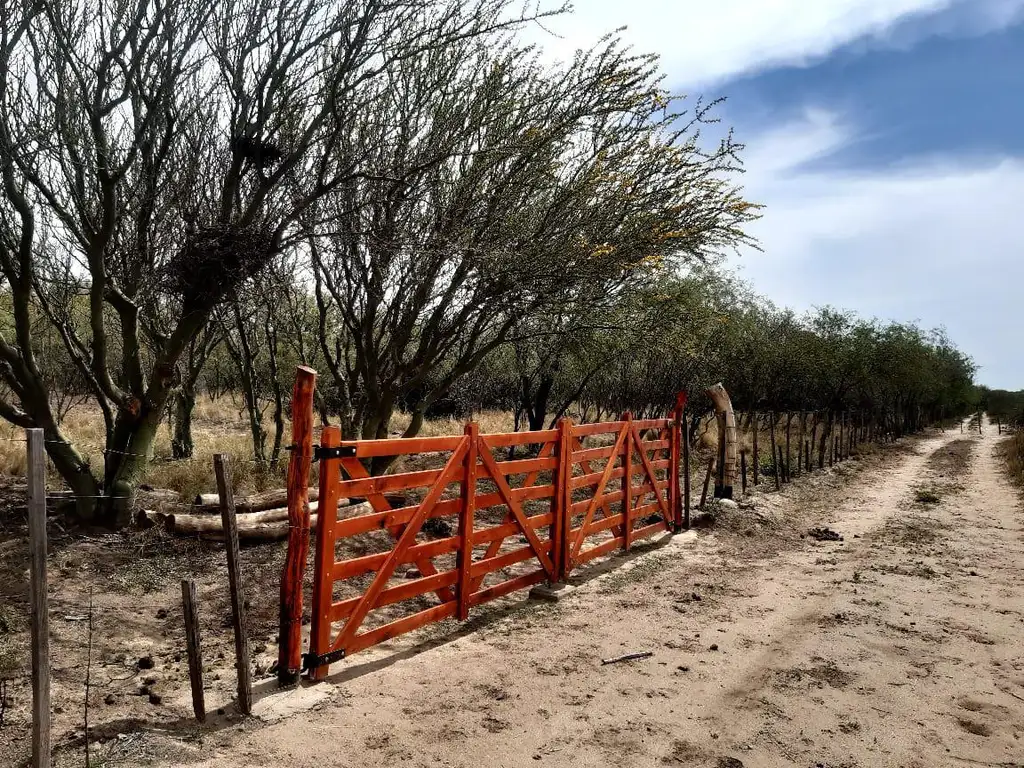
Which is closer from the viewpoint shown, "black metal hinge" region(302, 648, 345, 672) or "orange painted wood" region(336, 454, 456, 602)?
"black metal hinge" region(302, 648, 345, 672)

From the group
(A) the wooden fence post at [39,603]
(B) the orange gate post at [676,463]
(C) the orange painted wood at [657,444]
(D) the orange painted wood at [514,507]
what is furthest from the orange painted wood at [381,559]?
(B) the orange gate post at [676,463]

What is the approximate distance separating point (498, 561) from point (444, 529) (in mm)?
2826

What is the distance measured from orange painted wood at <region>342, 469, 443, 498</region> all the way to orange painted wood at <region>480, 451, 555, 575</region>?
62cm

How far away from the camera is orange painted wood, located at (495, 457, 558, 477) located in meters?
6.48

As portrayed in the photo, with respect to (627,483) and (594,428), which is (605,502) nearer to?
(627,483)

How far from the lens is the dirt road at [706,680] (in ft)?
12.8

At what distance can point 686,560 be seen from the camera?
8922 mm

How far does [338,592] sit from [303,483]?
8.27ft

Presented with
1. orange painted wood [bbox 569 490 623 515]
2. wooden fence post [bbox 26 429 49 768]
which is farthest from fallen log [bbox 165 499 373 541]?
wooden fence post [bbox 26 429 49 768]

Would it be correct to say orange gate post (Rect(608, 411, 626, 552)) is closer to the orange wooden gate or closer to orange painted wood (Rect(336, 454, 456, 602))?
the orange wooden gate

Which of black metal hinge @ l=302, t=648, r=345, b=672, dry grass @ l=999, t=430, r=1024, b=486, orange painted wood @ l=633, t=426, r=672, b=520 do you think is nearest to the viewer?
black metal hinge @ l=302, t=648, r=345, b=672

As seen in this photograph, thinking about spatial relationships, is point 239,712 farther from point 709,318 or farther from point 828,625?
point 709,318

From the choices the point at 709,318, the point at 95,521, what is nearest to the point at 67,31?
the point at 95,521

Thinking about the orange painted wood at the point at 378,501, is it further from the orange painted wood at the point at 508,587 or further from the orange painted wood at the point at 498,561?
the orange painted wood at the point at 508,587
